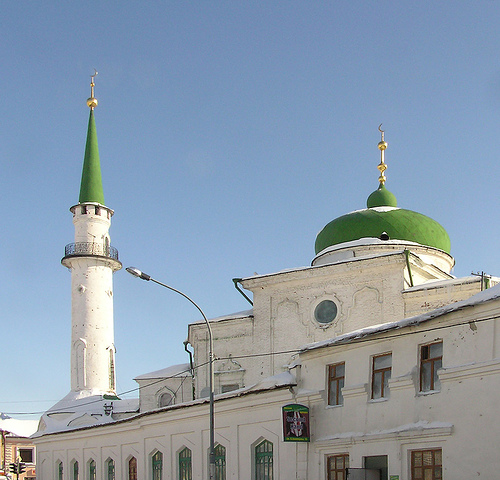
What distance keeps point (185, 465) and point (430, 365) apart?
31.9ft

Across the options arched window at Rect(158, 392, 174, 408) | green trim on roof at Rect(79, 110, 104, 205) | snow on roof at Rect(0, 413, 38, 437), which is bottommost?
snow on roof at Rect(0, 413, 38, 437)

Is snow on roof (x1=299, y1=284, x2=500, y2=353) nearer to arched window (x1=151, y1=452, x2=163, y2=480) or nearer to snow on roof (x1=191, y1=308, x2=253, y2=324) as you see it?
arched window (x1=151, y1=452, x2=163, y2=480)

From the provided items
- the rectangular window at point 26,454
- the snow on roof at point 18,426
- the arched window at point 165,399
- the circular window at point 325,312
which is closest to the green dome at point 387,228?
the circular window at point 325,312

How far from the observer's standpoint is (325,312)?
96.7ft

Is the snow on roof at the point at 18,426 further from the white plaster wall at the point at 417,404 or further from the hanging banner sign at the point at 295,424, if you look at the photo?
the white plaster wall at the point at 417,404

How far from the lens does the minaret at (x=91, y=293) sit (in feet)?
129

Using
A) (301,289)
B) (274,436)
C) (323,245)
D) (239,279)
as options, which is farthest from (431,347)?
(323,245)

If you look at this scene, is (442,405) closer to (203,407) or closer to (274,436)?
(274,436)

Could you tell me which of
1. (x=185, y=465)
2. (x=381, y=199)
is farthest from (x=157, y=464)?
(x=381, y=199)

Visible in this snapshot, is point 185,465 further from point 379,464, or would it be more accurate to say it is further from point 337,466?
point 379,464

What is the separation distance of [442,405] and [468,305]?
1948 mm

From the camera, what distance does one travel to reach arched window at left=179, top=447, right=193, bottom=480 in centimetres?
2219

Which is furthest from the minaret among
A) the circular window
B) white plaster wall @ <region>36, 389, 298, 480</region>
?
the circular window

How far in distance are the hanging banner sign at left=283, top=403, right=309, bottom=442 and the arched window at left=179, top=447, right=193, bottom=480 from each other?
5695 mm
